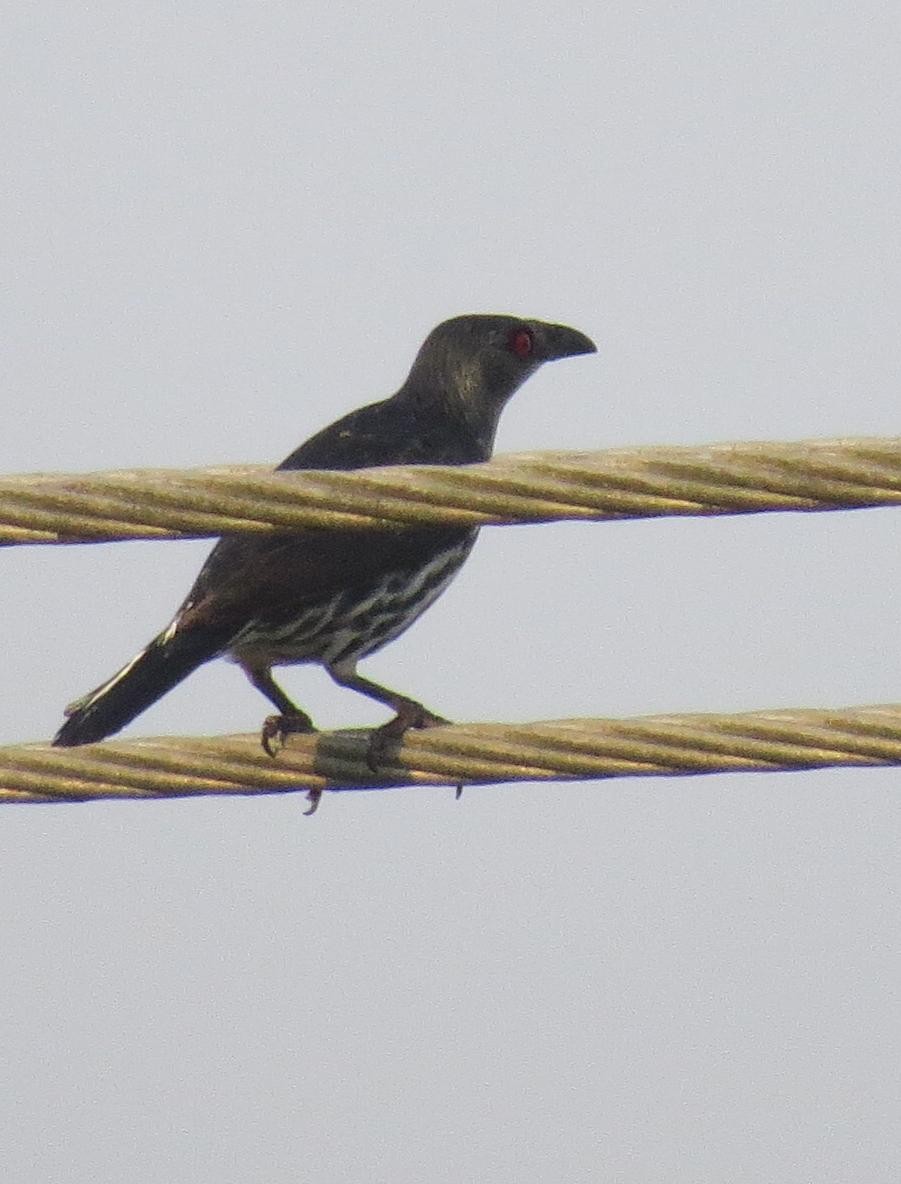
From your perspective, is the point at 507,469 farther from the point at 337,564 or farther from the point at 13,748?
the point at 337,564

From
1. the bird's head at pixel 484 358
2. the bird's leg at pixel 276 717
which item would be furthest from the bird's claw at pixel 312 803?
the bird's head at pixel 484 358

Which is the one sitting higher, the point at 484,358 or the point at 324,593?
the point at 484,358

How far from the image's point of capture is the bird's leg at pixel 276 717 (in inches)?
201

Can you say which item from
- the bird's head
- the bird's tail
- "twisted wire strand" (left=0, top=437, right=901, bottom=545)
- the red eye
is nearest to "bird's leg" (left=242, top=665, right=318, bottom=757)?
the bird's tail

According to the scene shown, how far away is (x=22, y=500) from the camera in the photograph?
14.4ft

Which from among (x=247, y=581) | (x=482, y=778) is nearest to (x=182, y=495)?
(x=482, y=778)

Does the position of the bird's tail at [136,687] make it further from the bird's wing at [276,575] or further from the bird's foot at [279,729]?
the bird's foot at [279,729]

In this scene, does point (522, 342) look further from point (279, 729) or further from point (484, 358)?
point (279, 729)

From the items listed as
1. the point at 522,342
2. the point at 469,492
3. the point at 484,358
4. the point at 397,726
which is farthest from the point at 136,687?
the point at 522,342

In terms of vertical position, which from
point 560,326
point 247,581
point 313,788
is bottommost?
point 313,788

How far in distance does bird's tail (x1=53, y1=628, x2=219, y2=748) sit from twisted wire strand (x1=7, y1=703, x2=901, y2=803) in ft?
3.28

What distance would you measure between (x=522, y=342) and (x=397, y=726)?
328 cm

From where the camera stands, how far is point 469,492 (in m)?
4.41

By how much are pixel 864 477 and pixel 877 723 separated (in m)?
0.55
